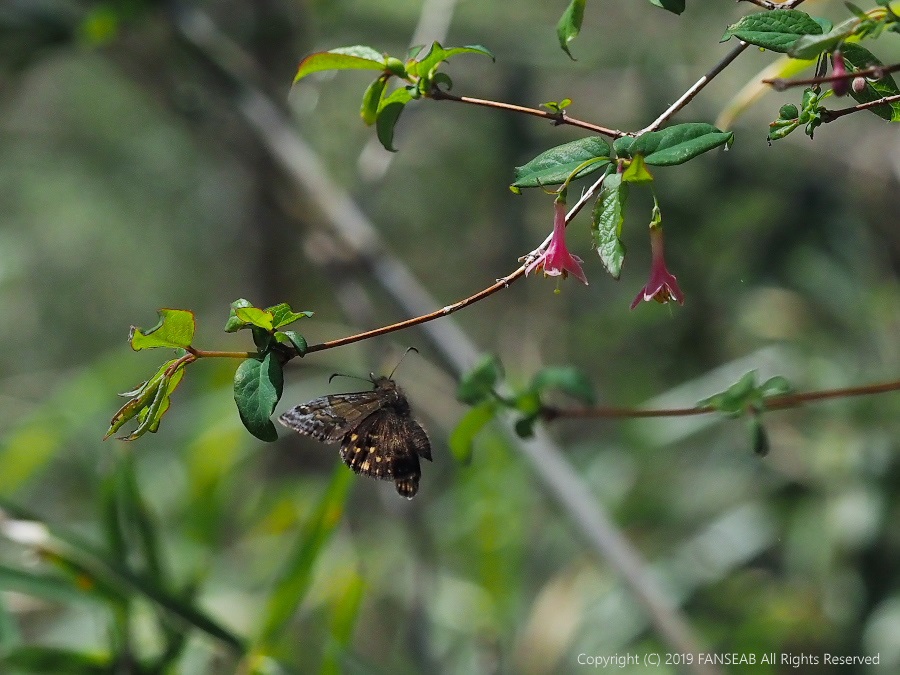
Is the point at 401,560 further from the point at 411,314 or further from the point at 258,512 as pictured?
the point at 411,314

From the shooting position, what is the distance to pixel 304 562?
102 centimetres

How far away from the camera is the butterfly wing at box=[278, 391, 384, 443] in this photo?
0.55m

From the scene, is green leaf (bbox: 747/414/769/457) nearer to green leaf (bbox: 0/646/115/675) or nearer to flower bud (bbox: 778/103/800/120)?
flower bud (bbox: 778/103/800/120)

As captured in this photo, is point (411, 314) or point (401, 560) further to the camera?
point (401, 560)

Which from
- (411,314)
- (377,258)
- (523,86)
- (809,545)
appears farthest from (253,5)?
(809,545)

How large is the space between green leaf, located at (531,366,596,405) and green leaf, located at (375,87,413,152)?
187 millimetres

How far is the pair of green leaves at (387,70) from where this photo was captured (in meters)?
0.45

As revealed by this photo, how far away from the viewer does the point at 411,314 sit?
4.16 ft

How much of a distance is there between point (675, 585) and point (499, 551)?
333 mm

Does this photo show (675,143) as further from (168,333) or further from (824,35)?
(168,333)

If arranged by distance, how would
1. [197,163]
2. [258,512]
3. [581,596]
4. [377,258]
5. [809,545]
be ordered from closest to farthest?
1. [377,258]
2. [809,545]
3. [581,596]
4. [258,512]
5. [197,163]

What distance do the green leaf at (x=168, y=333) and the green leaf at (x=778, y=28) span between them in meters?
0.31

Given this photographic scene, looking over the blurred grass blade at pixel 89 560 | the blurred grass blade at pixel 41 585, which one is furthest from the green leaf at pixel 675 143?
the blurred grass blade at pixel 41 585

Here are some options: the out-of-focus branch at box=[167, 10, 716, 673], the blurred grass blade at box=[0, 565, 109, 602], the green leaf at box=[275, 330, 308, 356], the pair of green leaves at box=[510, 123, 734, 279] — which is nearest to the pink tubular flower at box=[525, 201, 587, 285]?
the pair of green leaves at box=[510, 123, 734, 279]
